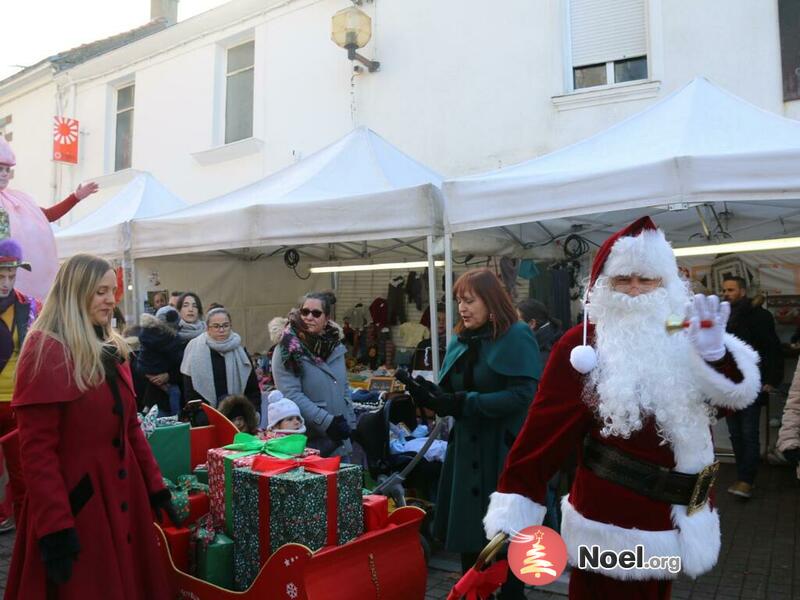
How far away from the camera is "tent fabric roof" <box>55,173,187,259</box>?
6820 millimetres

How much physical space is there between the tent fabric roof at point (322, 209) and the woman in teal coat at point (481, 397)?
193 cm

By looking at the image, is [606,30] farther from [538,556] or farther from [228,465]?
[538,556]

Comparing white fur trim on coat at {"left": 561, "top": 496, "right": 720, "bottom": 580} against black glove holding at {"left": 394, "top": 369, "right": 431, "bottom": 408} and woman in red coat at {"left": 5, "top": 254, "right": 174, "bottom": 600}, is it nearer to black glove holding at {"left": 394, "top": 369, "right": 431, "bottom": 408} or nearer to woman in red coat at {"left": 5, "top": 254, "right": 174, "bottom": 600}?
black glove holding at {"left": 394, "top": 369, "right": 431, "bottom": 408}

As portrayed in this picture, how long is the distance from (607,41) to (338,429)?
256 inches

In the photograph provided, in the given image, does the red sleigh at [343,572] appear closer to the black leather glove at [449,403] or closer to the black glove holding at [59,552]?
the black leather glove at [449,403]

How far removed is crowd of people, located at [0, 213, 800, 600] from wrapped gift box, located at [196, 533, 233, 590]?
1.01 feet

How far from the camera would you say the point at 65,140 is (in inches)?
529

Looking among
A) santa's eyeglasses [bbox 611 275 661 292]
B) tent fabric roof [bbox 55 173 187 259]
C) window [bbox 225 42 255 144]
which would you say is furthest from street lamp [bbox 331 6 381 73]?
santa's eyeglasses [bbox 611 275 661 292]

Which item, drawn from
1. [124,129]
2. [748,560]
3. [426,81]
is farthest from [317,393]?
[124,129]

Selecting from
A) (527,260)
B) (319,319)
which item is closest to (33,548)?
(319,319)

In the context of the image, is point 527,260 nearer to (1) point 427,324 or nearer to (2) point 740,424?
(1) point 427,324

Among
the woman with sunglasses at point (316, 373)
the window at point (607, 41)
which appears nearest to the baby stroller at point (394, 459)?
the woman with sunglasses at point (316, 373)

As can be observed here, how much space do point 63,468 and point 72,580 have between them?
1.30 ft

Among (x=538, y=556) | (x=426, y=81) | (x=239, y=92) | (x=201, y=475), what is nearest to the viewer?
(x=538, y=556)
